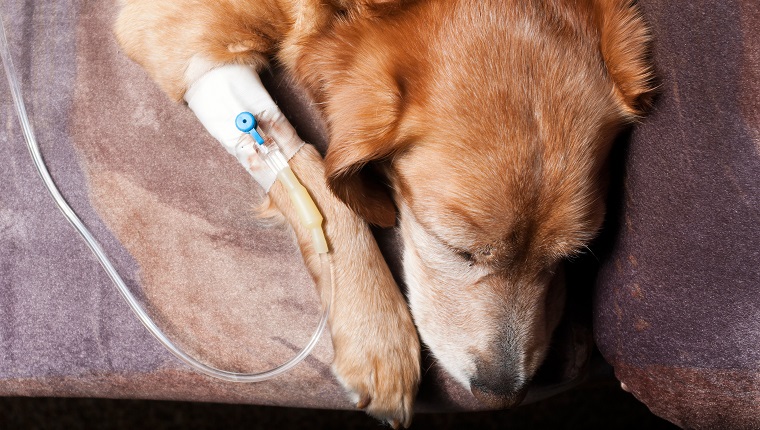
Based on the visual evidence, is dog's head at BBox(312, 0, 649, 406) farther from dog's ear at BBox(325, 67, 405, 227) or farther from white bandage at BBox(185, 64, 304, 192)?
white bandage at BBox(185, 64, 304, 192)

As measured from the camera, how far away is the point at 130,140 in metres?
1.40

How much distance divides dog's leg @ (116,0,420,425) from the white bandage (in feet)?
0.08

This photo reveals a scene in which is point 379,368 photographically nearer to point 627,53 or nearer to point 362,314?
point 362,314

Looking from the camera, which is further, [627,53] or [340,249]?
[340,249]

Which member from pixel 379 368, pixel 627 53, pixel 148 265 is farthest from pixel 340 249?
pixel 627 53

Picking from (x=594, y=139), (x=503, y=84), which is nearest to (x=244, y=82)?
(x=503, y=84)

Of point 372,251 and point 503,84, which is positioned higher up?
point 503,84

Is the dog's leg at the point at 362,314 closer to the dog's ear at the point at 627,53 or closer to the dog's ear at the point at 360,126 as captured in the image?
the dog's ear at the point at 360,126

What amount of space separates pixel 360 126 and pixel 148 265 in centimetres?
53

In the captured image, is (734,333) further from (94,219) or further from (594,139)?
(94,219)

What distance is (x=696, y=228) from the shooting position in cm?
106

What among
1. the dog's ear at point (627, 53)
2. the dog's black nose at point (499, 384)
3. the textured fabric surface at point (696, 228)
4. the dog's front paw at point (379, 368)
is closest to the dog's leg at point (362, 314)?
the dog's front paw at point (379, 368)

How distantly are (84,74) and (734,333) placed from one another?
1326 mm

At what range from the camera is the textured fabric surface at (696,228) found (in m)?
0.99
